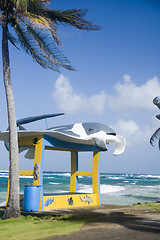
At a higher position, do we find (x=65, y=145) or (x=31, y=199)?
(x=65, y=145)

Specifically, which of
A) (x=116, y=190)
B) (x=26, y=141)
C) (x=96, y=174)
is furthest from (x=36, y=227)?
(x=116, y=190)

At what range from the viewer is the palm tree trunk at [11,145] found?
9.50 meters

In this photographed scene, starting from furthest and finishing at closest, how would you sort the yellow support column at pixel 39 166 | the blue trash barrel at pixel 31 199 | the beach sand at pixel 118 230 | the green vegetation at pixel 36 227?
the yellow support column at pixel 39 166 < the blue trash barrel at pixel 31 199 < the green vegetation at pixel 36 227 < the beach sand at pixel 118 230

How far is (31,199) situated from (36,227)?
3.74 meters

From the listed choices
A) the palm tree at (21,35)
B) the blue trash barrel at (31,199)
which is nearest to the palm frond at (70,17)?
the palm tree at (21,35)

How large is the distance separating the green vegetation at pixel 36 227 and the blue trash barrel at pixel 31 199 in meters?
2.23

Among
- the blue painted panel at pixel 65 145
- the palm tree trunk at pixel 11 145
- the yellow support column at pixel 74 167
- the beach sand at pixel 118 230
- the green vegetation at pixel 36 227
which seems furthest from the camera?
the yellow support column at pixel 74 167

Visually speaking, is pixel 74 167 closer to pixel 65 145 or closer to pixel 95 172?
pixel 95 172

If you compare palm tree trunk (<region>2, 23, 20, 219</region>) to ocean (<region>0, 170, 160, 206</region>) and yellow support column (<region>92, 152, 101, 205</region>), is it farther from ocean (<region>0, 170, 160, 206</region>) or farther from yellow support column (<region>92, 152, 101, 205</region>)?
yellow support column (<region>92, 152, 101, 205</region>)

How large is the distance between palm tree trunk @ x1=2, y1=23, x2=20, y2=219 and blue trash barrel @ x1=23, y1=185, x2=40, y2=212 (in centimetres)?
217

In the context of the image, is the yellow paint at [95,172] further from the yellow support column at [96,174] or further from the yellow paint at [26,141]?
the yellow paint at [26,141]

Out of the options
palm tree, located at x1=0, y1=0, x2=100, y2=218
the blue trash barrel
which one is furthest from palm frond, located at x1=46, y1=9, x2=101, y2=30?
the blue trash barrel

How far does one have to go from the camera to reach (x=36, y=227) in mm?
8078

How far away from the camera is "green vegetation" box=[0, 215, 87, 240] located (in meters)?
7.13
